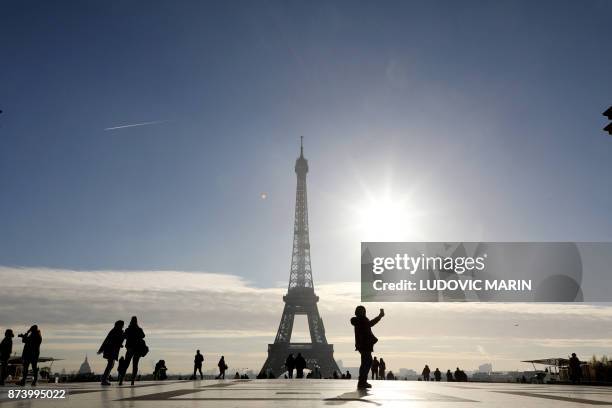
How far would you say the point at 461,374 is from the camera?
35156 millimetres

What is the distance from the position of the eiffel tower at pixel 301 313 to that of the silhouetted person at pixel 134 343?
186ft

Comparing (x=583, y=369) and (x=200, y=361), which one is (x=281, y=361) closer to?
(x=200, y=361)

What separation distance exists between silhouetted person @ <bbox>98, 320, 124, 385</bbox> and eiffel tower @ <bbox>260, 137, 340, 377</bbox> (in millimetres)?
57644

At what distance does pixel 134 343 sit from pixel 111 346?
2.45ft

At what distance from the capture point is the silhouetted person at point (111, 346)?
14.5 m

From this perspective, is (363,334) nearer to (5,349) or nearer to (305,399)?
(305,399)

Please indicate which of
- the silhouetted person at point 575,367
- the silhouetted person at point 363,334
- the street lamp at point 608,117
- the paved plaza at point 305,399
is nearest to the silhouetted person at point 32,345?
the paved plaza at point 305,399

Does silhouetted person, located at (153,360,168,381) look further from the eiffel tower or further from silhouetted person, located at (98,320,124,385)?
the eiffel tower

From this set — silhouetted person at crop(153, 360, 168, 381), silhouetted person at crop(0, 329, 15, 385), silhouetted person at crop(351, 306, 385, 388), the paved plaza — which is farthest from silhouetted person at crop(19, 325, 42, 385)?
silhouetted person at crop(153, 360, 168, 381)

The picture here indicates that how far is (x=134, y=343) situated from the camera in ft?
49.9

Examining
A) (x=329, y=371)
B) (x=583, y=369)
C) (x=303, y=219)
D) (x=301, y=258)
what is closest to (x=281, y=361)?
(x=329, y=371)

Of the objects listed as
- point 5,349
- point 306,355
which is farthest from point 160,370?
point 306,355

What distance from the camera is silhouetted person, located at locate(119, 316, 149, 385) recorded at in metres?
15.1

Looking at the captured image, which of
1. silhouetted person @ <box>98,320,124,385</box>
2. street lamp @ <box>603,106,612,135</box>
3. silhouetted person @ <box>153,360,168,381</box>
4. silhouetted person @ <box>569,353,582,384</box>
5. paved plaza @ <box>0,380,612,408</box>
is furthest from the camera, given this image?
silhouetted person @ <box>153,360,168,381</box>
